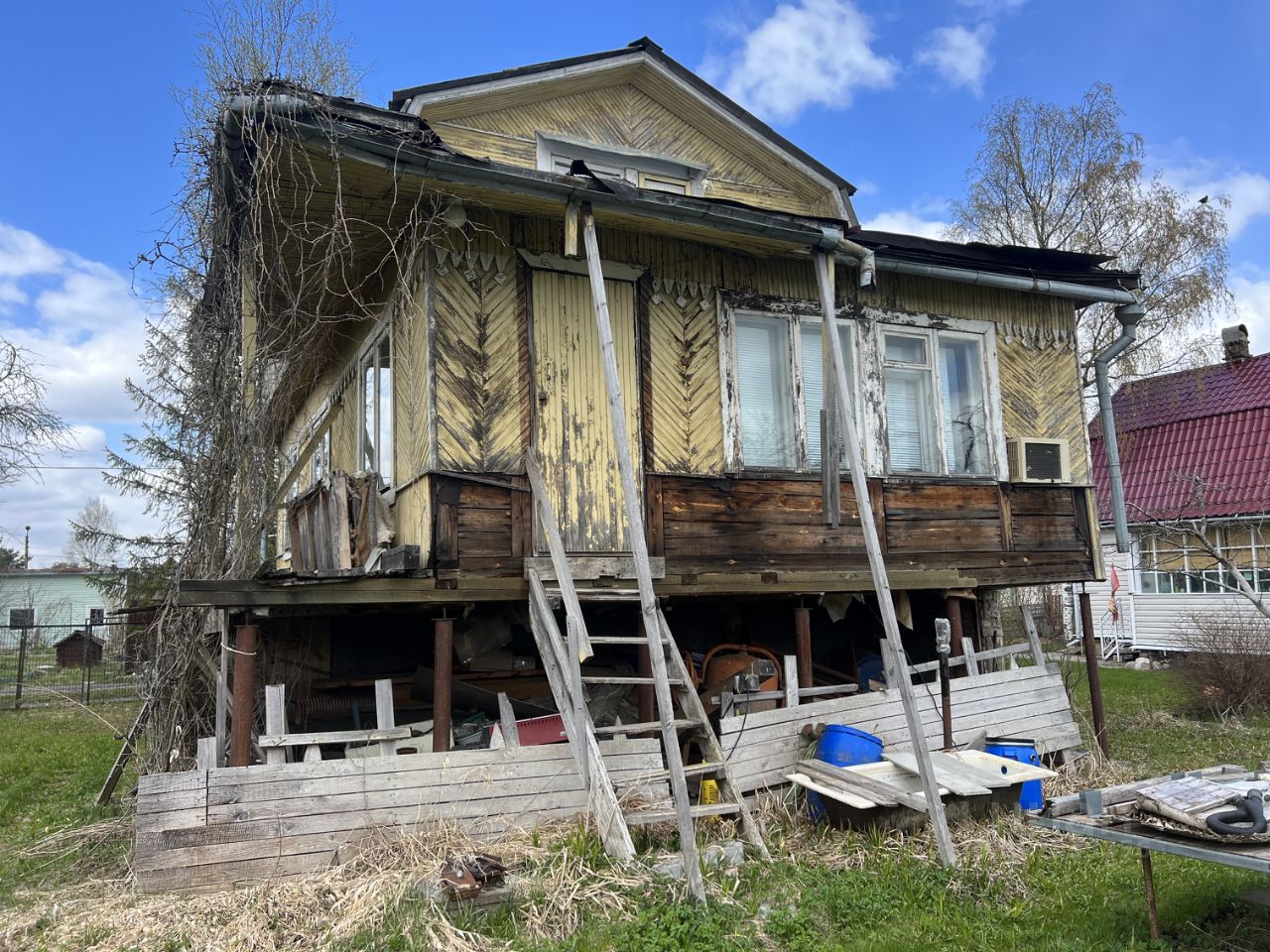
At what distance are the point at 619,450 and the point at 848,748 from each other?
3.06m

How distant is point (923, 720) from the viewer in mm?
7941

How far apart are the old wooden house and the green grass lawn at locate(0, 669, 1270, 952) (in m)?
0.93

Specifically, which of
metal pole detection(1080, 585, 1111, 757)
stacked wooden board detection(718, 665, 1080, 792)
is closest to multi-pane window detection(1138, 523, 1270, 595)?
metal pole detection(1080, 585, 1111, 757)

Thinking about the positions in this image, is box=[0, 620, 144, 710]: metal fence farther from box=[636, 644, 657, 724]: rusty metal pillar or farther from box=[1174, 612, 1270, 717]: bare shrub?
box=[1174, 612, 1270, 717]: bare shrub

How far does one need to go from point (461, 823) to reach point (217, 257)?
5.29 meters

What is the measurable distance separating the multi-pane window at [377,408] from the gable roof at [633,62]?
8.28 ft

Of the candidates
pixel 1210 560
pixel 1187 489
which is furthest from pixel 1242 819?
pixel 1210 560

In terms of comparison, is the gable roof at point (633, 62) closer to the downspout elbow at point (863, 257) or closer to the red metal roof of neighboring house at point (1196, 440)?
the downspout elbow at point (863, 257)

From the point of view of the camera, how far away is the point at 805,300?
882 centimetres

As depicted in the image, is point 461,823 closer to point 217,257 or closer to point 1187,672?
point 217,257

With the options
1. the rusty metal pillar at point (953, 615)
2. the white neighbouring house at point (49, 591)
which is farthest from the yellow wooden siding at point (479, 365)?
the white neighbouring house at point (49, 591)

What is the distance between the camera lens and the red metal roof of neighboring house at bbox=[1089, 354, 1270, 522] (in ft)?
63.8

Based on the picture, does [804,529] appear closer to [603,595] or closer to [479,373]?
[603,595]

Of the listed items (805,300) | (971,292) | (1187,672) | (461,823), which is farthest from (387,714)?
(1187,672)
